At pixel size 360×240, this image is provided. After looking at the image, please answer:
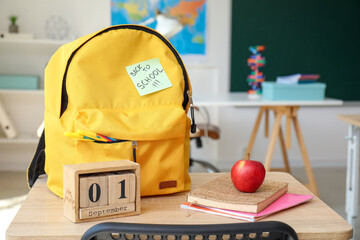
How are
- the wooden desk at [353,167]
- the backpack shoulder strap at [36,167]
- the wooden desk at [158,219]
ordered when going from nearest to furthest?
the wooden desk at [158,219]
the backpack shoulder strap at [36,167]
the wooden desk at [353,167]

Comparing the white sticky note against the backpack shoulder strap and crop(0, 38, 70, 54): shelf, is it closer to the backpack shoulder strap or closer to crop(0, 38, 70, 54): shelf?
the backpack shoulder strap

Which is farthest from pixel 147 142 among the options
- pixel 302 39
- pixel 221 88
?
pixel 302 39

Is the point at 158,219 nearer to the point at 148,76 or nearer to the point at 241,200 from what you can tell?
the point at 241,200

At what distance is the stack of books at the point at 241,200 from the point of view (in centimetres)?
101

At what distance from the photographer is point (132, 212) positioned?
3.40 ft

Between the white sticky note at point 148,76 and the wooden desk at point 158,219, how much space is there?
26 centimetres

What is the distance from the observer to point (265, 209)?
3.41 ft

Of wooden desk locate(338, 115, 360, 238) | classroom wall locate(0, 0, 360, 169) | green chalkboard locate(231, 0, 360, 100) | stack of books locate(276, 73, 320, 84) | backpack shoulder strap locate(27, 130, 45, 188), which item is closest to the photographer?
→ backpack shoulder strap locate(27, 130, 45, 188)

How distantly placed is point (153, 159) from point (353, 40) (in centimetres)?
396

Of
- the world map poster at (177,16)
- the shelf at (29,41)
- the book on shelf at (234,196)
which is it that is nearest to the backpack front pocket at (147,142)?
the book on shelf at (234,196)

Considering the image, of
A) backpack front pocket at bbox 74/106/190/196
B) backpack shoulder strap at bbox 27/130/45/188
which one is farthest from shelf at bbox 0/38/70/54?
backpack front pocket at bbox 74/106/190/196

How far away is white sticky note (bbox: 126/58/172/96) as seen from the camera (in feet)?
3.83

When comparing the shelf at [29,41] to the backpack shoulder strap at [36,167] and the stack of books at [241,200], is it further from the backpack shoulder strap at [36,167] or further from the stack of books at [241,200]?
the stack of books at [241,200]

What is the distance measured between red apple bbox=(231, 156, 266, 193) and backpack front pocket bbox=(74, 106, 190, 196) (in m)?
0.16
